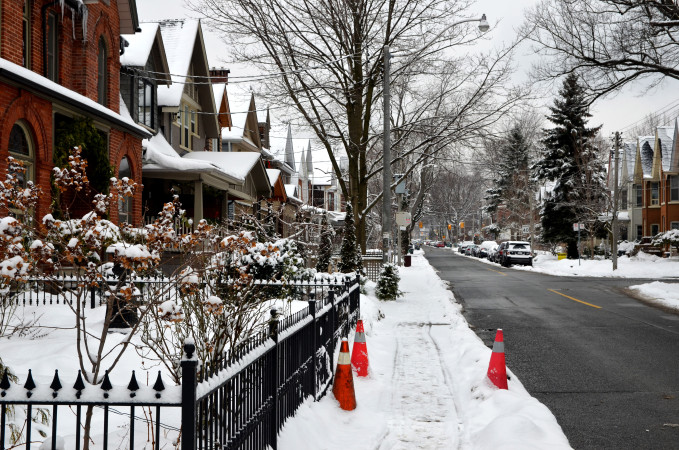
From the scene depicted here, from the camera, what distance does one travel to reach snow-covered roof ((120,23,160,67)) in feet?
65.8

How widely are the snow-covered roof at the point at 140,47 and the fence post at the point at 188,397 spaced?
18.5 meters

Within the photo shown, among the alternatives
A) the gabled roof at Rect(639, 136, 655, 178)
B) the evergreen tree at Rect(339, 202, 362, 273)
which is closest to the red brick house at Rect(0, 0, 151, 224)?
the evergreen tree at Rect(339, 202, 362, 273)

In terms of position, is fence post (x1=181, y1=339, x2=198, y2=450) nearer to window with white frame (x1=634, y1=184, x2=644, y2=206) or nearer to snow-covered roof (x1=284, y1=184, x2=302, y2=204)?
snow-covered roof (x1=284, y1=184, x2=302, y2=204)

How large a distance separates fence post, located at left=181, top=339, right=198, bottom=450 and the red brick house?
10576 mm

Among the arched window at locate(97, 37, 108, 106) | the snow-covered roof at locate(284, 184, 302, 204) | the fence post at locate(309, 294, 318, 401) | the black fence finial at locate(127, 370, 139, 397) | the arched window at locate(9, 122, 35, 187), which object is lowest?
the fence post at locate(309, 294, 318, 401)

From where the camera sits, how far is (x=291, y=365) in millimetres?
5973

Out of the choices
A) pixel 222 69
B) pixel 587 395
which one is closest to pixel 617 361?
pixel 587 395

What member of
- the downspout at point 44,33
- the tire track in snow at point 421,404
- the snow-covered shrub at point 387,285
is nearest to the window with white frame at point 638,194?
the snow-covered shrub at point 387,285

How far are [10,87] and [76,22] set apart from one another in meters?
4.33

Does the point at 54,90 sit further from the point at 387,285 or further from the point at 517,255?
the point at 517,255

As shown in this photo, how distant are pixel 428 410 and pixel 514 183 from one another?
57.5 meters

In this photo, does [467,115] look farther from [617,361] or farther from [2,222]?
[2,222]

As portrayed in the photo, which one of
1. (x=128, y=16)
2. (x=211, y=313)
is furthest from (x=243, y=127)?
(x=211, y=313)

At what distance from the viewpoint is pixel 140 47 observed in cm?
2062
